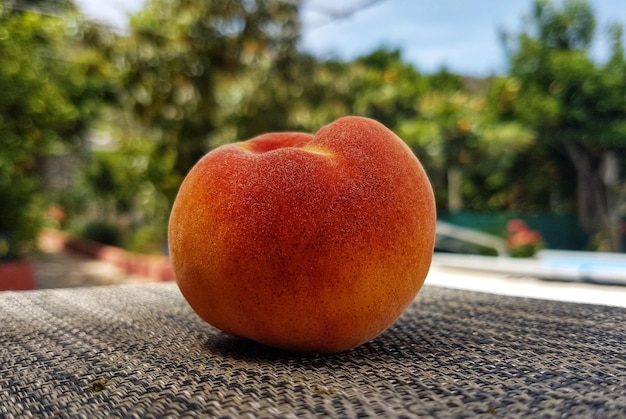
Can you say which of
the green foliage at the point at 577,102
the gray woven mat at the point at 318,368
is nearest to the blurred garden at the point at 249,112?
the green foliage at the point at 577,102

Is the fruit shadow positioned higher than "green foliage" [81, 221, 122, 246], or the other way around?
the fruit shadow

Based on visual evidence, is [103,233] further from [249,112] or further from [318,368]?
[318,368]

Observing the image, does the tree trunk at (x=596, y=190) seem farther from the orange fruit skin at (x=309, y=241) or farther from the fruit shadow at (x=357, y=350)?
the orange fruit skin at (x=309, y=241)

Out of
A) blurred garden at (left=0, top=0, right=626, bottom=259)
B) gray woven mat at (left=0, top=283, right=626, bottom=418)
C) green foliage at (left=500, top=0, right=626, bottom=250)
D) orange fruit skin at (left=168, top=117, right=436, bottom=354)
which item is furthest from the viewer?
green foliage at (left=500, top=0, right=626, bottom=250)

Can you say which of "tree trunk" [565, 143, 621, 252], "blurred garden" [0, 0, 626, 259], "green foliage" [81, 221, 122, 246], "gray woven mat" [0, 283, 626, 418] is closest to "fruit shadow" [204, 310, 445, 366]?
"gray woven mat" [0, 283, 626, 418]

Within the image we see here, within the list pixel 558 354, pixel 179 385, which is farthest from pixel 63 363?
pixel 558 354

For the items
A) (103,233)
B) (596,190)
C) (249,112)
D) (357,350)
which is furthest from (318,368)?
(596,190)

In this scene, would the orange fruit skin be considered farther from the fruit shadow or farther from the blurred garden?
the blurred garden
